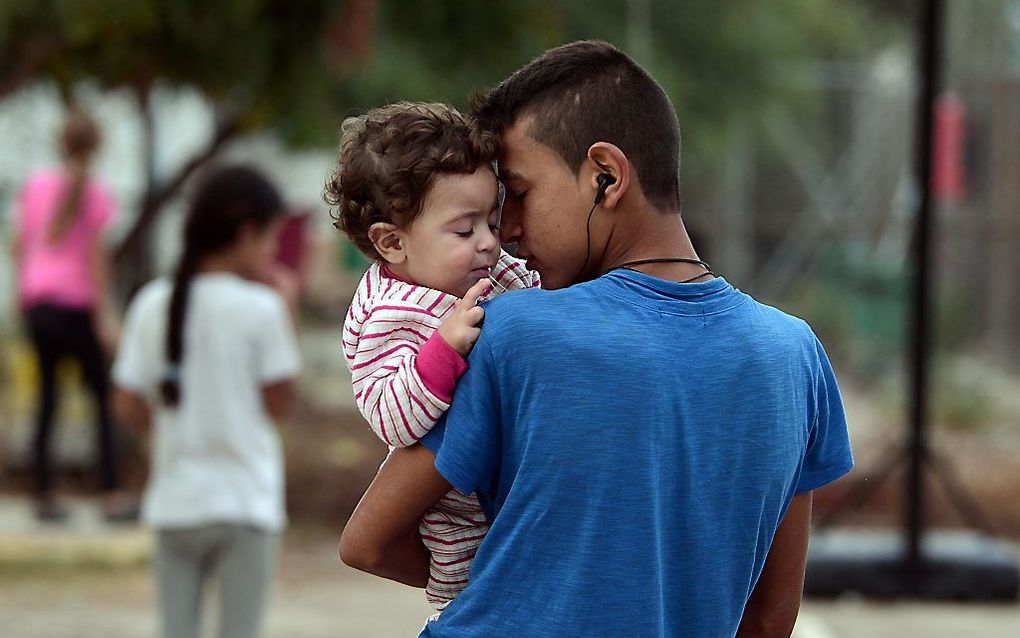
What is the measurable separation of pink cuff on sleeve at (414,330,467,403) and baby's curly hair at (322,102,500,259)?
22 cm

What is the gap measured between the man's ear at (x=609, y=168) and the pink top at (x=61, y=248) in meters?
5.76

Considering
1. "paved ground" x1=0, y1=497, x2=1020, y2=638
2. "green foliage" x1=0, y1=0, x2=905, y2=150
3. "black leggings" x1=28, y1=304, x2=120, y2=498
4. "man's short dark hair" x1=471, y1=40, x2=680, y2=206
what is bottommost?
"paved ground" x1=0, y1=497, x2=1020, y2=638

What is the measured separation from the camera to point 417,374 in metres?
1.89

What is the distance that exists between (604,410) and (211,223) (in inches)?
101

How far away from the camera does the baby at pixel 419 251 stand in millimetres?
1970

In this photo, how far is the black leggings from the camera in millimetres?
7383

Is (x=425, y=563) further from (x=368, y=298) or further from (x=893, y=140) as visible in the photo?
(x=893, y=140)

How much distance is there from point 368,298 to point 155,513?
226 cm

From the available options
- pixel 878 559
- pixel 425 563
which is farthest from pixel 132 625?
pixel 425 563

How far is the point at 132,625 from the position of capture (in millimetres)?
6172

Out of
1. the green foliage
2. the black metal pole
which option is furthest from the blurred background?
the black metal pole

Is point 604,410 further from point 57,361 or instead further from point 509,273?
point 57,361

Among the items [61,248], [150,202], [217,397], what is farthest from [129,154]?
[217,397]

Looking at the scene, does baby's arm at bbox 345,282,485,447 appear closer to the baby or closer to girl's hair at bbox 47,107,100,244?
the baby
